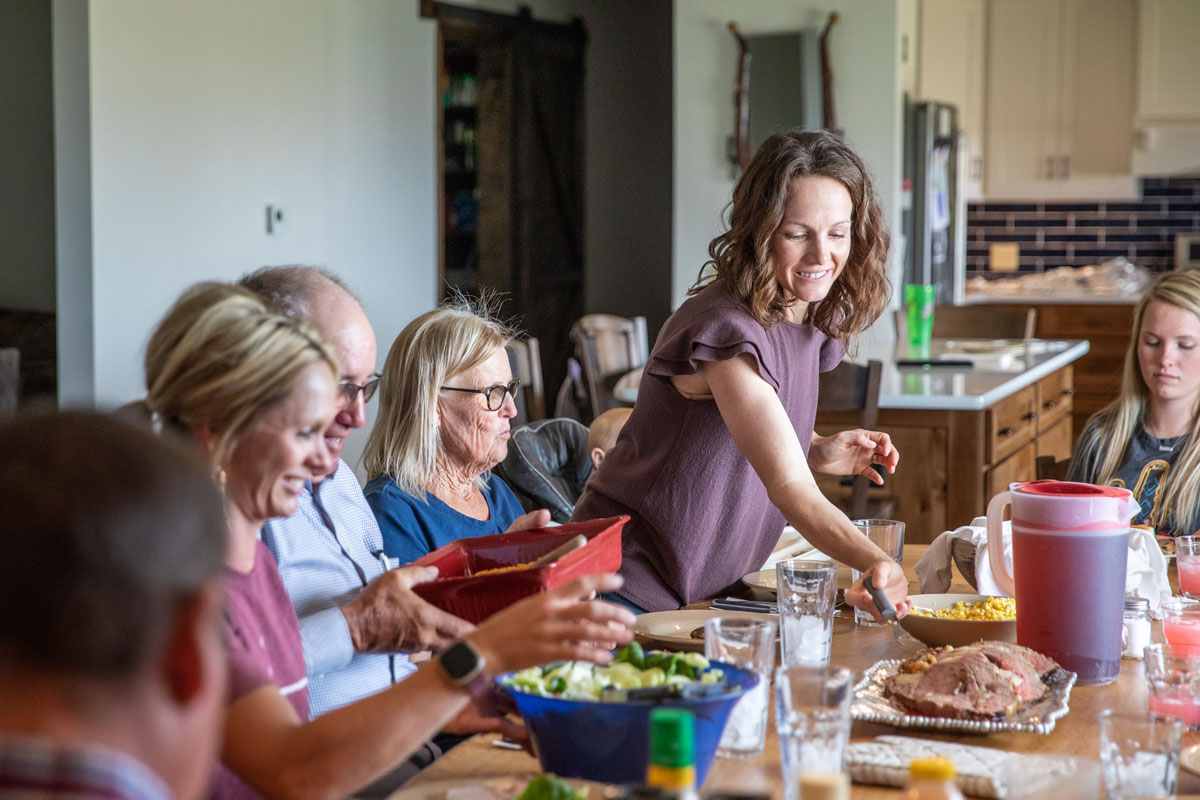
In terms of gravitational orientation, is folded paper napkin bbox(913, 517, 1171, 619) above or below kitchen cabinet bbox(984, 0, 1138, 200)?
below

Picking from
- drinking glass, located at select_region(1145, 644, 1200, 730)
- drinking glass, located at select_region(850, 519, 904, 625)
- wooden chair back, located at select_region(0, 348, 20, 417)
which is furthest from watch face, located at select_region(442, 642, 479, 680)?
wooden chair back, located at select_region(0, 348, 20, 417)

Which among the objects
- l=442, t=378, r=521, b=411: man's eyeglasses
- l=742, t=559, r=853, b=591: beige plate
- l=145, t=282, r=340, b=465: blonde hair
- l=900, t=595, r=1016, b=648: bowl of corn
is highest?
l=145, t=282, r=340, b=465: blonde hair

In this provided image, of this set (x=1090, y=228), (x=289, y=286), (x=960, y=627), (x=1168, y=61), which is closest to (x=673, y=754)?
(x=960, y=627)

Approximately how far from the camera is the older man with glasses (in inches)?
54.2

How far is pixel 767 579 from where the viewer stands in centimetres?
190

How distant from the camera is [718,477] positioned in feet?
6.34

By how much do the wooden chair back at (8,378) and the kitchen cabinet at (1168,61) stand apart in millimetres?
5641

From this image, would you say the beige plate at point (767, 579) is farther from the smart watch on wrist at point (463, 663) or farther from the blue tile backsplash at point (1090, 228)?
the blue tile backsplash at point (1090, 228)

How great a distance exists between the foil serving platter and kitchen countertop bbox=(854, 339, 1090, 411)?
82.2 inches

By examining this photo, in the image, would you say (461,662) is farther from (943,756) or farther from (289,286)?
(289,286)

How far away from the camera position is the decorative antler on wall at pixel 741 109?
5.88 meters

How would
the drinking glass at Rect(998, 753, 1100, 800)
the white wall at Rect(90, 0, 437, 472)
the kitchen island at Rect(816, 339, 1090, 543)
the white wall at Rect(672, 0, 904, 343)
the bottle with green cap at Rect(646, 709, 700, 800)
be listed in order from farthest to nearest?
the white wall at Rect(672, 0, 904, 343), the white wall at Rect(90, 0, 437, 472), the kitchen island at Rect(816, 339, 1090, 543), the drinking glass at Rect(998, 753, 1100, 800), the bottle with green cap at Rect(646, 709, 700, 800)

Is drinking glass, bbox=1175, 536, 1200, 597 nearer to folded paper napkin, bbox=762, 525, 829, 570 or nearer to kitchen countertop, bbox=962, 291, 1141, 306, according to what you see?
folded paper napkin, bbox=762, 525, 829, 570

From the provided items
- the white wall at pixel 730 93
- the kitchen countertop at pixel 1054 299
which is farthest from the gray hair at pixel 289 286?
the kitchen countertop at pixel 1054 299
